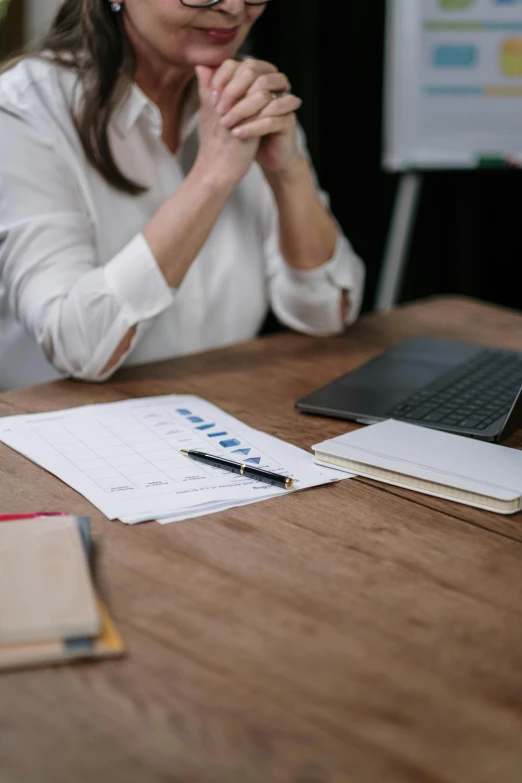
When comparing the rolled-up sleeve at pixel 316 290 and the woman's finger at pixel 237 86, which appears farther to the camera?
the rolled-up sleeve at pixel 316 290

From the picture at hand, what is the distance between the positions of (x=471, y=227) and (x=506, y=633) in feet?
8.66

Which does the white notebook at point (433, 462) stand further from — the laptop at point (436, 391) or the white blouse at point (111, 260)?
the white blouse at point (111, 260)

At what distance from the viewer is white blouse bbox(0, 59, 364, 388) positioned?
3.99ft

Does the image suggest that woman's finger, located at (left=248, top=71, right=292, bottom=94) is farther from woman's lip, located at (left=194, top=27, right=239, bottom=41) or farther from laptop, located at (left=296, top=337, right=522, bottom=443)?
laptop, located at (left=296, top=337, right=522, bottom=443)

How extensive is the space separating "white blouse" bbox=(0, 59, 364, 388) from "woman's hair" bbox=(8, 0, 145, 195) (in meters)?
0.02

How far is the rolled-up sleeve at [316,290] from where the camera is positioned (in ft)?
4.77

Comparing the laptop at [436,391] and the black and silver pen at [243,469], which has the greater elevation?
the black and silver pen at [243,469]

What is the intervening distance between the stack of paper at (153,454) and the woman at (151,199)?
0.18 metres

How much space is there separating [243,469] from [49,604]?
318 millimetres

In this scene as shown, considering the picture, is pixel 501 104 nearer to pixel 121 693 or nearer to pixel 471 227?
pixel 471 227

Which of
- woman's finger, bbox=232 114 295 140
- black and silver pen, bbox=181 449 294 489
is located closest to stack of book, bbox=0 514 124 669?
black and silver pen, bbox=181 449 294 489

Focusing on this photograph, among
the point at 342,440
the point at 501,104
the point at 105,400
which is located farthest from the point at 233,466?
the point at 501,104

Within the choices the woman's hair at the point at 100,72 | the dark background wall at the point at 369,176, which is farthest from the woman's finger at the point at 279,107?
the dark background wall at the point at 369,176

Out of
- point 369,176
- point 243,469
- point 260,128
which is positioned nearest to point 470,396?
point 243,469
